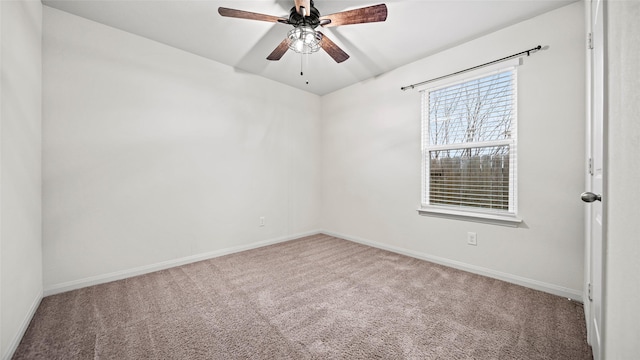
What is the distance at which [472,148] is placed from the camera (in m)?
2.65

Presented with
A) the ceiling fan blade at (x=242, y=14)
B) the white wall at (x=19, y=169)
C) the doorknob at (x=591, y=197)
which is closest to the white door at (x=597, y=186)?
the doorknob at (x=591, y=197)

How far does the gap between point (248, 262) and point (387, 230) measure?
74.0 inches

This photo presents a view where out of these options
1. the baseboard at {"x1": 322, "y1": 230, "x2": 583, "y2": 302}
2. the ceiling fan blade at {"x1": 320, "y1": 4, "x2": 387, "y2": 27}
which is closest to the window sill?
the baseboard at {"x1": 322, "y1": 230, "x2": 583, "y2": 302}

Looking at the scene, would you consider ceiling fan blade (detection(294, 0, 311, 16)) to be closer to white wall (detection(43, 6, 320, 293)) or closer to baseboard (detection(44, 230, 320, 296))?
white wall (detection(43, 6, 320, 293))

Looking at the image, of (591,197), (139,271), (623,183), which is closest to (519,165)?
(591,197)

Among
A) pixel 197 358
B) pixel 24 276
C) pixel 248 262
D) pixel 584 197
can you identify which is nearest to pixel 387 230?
pixel 248 262

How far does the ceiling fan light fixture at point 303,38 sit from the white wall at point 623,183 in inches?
68.3

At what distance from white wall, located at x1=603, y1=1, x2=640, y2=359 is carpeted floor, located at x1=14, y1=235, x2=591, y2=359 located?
96cm

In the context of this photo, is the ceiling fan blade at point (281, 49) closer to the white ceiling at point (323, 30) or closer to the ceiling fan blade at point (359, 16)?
the white ceiling at point (323, 30)

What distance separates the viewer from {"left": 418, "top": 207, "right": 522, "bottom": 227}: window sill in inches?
92.4

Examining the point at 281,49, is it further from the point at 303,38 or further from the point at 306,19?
the point at 306,19

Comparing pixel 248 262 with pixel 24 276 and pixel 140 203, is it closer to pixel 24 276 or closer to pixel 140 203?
pixel 140 203

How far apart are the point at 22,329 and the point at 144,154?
160 centimetres

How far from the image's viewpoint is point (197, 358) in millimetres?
1389
